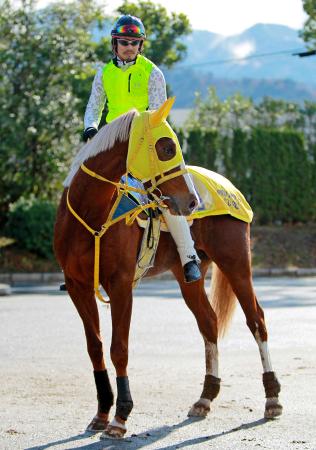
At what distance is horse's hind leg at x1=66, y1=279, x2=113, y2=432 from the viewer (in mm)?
7758

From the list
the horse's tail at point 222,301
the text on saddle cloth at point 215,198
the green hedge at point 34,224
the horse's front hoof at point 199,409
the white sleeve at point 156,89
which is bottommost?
the green hedge at point 34,224

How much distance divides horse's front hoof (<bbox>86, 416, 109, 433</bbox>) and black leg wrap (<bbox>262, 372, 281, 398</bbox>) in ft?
4.60

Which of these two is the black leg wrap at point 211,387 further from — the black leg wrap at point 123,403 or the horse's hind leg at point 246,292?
the black leg wrap at point 123,403

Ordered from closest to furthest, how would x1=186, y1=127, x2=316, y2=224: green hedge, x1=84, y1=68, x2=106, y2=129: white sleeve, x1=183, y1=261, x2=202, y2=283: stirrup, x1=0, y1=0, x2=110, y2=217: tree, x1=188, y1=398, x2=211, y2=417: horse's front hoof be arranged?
x1=183, y1=261, x2=202, y2=283: stirrup < x1=188, y1=398, x2=211, y2=417: horse's front hoof < x1=84, y1=68, x2=106, y2=129: white sleeve < x1=0, y1=0, x2=110, y2=217: tree < x1=186, y1=127, x2=316, y2=224: green hedge

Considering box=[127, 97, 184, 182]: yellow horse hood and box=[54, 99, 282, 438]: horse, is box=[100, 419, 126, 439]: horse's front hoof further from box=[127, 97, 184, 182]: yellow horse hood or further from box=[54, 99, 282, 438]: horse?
box=[127, 97, 184, 182]: yellow horse hood

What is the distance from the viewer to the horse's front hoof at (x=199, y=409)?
8266 millimetres

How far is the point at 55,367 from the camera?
1055 cm

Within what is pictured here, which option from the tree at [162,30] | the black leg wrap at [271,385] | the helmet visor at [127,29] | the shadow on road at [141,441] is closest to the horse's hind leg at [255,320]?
the black leg wrap at [271,385]

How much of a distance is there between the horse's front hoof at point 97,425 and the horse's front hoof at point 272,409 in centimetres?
127

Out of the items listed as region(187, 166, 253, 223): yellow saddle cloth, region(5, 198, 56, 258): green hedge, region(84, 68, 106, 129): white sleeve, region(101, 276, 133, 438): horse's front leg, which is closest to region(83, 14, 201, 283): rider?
region(84, 68, 106, 129): white sleeve

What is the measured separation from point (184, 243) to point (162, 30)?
84.0ft

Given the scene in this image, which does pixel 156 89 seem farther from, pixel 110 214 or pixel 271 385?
pixel 271 385

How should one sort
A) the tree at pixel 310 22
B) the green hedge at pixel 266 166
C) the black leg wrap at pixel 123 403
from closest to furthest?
1. the black leg wrap at pixel 123 403
2. the green hedge at pixel 266 166
3. the tree at pixel 310 22

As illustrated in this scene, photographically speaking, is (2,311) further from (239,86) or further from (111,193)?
(239,86)
